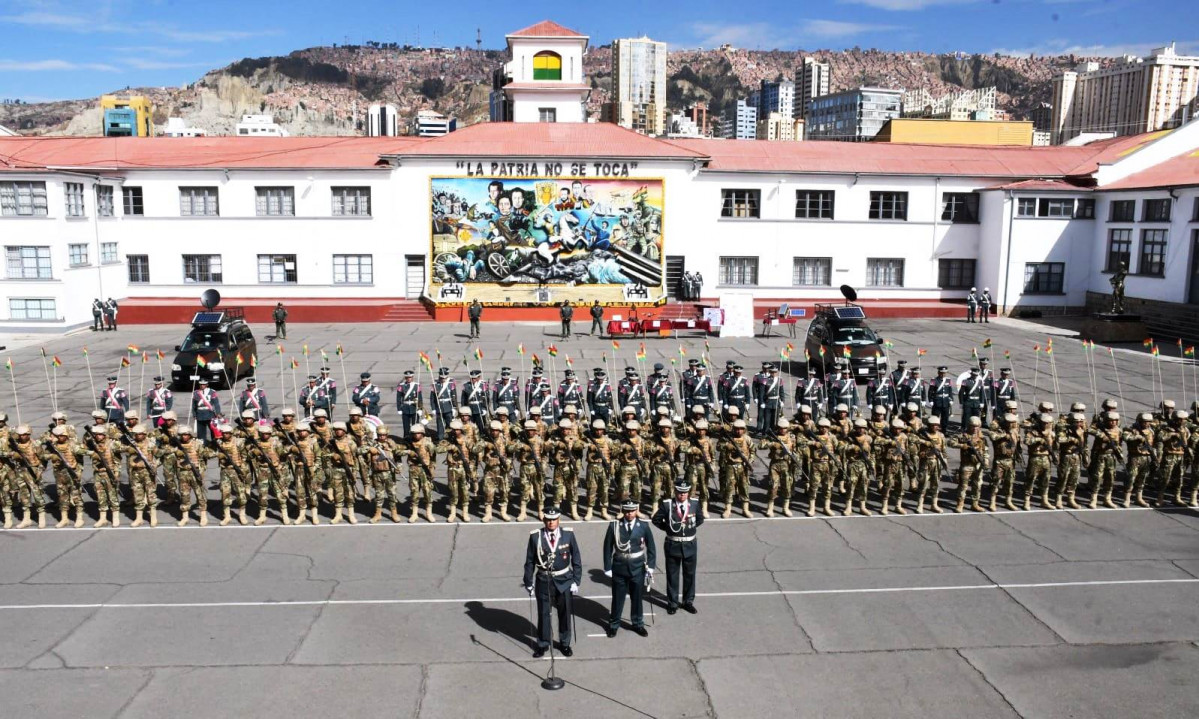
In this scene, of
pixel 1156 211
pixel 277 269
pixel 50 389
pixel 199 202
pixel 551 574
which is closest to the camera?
pixel 551 574

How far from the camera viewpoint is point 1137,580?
Answer: 42.4ft

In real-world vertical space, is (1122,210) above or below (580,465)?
above

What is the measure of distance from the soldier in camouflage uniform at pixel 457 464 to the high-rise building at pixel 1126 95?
609ft

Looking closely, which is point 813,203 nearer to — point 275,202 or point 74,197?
point 275,202

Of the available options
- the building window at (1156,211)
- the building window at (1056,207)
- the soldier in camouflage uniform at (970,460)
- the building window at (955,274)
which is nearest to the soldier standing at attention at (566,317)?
the building window at (955,274)

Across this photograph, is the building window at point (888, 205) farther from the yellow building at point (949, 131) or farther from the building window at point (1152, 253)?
the yellow building at point (949, 131)

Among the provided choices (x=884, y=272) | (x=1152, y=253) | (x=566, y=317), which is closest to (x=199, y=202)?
(x=566, y=317)

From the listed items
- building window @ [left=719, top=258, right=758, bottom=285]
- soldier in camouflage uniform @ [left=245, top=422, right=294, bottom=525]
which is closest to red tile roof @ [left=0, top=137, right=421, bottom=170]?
building window @ [left=719, top=258, right=758, bottom=285]

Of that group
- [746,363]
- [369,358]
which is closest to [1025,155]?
[746,363]

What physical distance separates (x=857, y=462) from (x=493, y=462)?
6.31 m

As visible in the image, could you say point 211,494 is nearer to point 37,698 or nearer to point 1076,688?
point 37,698

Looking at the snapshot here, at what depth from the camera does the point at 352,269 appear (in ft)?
148

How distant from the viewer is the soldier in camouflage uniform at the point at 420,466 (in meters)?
15.3

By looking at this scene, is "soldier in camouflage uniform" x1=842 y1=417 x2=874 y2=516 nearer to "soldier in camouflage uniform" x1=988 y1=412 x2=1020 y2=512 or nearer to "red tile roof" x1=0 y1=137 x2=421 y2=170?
"soldier in camouflage uniform" x1=988 y1=412 x2=1020 y2=512
